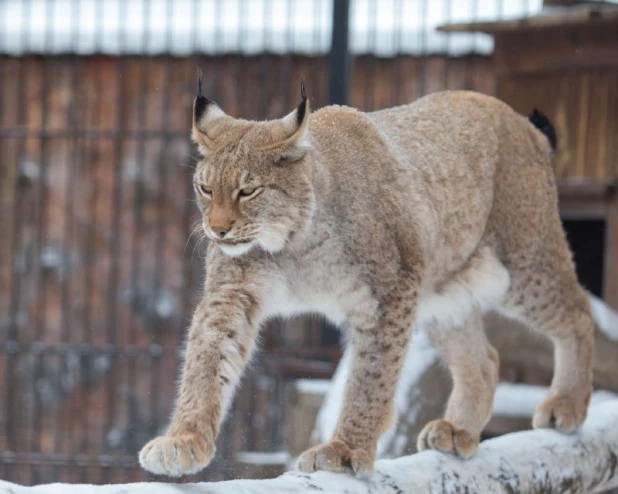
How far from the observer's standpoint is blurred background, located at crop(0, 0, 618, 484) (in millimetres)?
6973

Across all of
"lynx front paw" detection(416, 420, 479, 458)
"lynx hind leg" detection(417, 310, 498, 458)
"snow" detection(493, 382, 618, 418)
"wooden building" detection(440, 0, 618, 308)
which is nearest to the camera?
"lynx front paw" detection(416, 420, 479, 458)

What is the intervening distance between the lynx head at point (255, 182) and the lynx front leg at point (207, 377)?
0.65ft

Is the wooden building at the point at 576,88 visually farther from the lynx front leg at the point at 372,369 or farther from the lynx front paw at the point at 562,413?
the lynx front leg at the point at 372,369

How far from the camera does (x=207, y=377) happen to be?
335 centimetres

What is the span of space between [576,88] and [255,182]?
4126 millimetres

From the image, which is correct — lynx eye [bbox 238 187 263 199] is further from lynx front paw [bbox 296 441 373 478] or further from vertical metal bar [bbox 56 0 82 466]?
vertical metal bar [bbox 56 0 82 466]

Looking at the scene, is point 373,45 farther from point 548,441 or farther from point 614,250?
point 548,441

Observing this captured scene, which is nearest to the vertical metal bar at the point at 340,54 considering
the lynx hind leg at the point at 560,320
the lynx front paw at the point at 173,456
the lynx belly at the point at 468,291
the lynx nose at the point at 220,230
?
the lynx hind leg at the point at 560,320

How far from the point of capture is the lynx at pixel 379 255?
134 inches

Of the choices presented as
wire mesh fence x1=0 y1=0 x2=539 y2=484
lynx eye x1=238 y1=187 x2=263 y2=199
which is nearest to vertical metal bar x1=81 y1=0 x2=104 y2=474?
wire mesh fence x1=0 y1=0 x2=539 y2=484

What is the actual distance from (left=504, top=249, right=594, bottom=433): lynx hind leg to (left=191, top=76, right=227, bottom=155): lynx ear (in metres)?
1.43

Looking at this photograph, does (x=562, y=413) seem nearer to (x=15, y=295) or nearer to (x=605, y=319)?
(x=605, y=319)

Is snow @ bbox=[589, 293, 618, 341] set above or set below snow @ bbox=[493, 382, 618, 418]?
above

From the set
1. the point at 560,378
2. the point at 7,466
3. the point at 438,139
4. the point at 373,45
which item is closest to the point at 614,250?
the point at 373,45
